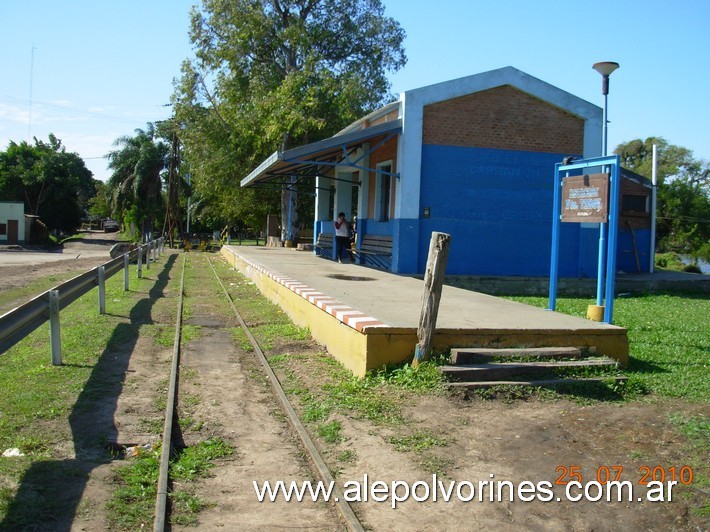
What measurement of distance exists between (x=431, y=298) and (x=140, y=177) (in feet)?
160

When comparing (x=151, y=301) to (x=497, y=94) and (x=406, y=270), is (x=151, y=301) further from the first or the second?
(x=497, y=94)

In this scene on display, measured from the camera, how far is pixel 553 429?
573 cm

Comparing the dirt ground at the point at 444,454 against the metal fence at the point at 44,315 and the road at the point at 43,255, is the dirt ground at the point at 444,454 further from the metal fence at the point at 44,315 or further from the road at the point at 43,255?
the road at the point at 43,255

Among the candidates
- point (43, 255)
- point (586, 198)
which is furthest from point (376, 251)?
point (43, 255)

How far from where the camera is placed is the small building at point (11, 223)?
45125mm

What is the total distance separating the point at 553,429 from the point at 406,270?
11.4m

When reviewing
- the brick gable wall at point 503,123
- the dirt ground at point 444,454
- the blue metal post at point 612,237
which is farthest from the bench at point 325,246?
the dirt ground at point 444,454

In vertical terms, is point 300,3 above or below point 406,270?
above

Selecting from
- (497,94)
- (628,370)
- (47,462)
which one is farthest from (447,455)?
(497,94)

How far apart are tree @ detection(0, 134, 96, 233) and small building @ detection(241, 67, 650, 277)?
152ft

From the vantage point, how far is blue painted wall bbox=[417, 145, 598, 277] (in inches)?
679

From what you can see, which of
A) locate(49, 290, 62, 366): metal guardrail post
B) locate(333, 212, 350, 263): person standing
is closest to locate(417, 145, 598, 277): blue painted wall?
locate(333, 212, 350, 263): person standing

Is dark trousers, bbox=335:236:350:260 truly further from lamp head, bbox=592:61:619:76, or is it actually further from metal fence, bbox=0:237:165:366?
metal fence, bbox=0:237:165:366

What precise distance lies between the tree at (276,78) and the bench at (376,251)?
10989 millimetres
